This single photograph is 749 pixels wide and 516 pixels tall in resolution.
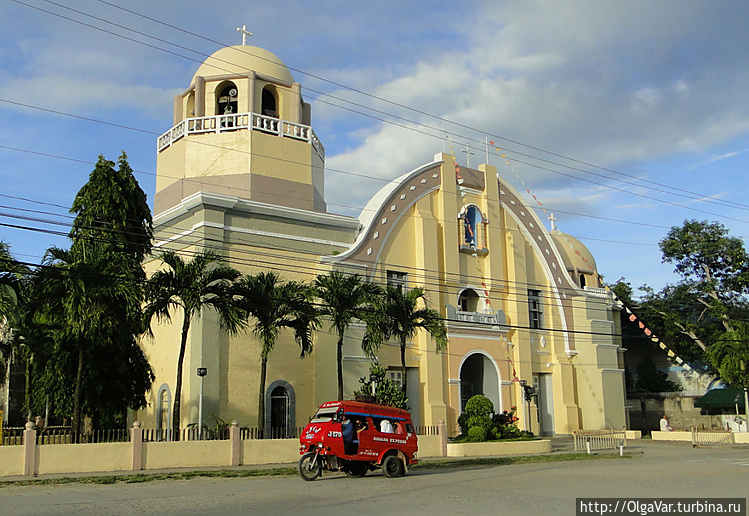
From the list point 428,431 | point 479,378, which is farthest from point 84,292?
point 479,378

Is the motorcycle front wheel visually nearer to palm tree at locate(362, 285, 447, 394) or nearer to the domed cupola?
palm tree at locate(362, 285, 447, 394)

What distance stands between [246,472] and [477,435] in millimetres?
10902

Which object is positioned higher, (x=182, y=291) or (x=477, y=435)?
(x=182, y=291)

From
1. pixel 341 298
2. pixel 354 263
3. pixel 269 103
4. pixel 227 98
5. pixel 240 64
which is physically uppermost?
pixel 240 64

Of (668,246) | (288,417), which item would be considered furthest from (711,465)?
(668,246)

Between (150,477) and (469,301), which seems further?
(469,301)

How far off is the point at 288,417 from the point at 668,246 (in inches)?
1171

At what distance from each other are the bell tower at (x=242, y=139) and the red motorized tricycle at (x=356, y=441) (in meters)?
13.2

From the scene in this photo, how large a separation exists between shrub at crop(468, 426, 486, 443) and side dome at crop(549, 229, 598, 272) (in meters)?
17.6

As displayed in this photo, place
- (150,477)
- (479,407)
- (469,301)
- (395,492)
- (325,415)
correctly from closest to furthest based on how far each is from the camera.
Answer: (395,492), (150,477), (325,415), (479,407), (469,301)

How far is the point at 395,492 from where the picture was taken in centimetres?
1382

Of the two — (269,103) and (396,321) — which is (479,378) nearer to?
(396,321)

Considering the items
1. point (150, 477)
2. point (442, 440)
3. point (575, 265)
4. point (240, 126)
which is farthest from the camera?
point (575, 265)

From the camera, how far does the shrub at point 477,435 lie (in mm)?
26547
